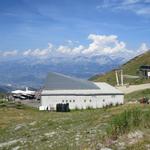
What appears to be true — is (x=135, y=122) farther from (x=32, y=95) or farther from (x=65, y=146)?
(x=32, y=95)

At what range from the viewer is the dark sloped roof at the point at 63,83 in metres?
78.8

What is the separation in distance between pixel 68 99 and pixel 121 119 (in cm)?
5732

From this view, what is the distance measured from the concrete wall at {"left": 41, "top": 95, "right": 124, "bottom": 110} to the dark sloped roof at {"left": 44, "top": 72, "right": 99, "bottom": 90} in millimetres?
2631

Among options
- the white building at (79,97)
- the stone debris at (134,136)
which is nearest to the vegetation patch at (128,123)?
the stone debris at (134,136)

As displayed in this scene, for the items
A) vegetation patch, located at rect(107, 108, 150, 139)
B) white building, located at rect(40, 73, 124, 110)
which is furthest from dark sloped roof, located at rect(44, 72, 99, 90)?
vegetation patch, located at rect(107, 108, 150, 139)

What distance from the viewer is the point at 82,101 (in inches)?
3009

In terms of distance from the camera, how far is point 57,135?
2694cm

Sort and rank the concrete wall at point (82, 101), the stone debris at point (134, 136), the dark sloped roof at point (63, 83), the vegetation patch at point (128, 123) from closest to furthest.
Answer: the stone debris at point (134, 136) < the vegetation patch at point (128, 123) < the concrete wall at point (82, 101) < the dark sloped roof at point (63, 83)

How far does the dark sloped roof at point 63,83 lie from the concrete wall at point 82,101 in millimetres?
2631

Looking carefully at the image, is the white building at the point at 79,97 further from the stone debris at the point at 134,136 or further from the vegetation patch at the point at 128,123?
the stone debris at the point at 134,136

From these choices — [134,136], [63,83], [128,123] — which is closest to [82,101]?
[63,83]

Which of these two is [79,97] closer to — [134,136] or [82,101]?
[82,101]

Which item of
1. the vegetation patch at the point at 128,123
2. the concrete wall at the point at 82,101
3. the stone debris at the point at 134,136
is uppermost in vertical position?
the concrete wall at the point at 82,101

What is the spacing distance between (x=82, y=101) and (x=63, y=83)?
6.04 metres
